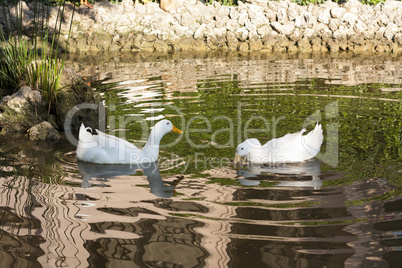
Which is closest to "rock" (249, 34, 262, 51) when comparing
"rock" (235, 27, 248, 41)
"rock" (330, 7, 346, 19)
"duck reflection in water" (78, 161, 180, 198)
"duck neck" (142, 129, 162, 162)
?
"rock" (235, 27, 248, 41)

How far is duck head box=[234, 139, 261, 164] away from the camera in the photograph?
7.34m

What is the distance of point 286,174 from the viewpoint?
696 cm

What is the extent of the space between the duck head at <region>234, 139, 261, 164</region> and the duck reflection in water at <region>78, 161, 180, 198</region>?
104cm

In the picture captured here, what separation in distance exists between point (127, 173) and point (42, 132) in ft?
8.29

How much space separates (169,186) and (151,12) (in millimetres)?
15049

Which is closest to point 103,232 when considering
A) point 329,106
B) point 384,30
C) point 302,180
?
point 302,180

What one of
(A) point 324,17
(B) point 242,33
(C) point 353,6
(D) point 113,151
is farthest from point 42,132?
(C) point 353,6

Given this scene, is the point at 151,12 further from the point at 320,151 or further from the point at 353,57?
the point at 320,151

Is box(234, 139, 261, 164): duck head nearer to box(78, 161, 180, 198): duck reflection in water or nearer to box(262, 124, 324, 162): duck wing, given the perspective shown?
box(262, 124, 324, 162): duck wing

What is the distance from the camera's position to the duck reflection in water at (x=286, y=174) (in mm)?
6600

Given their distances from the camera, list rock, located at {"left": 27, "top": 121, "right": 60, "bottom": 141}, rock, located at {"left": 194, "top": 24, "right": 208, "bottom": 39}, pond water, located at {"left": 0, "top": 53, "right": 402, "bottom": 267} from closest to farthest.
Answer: pond water, located at {"left": 0, "top": 53, "right": 402, "bottom": 267}
rock, located at {"left": 27, "top": 121, "right": 60, "bottom": 141}
rock, located at {"left": 194, "top": 24, "right": 208, "bottom": 39}

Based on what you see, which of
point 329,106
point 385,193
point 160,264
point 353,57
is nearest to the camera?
point 160,264

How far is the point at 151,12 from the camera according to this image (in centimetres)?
2056

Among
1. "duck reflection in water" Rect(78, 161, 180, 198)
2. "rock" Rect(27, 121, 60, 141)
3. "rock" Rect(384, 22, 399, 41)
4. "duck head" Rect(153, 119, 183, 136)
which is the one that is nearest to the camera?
"duck reflection in water" Rect(78, 161, 180, 198)
